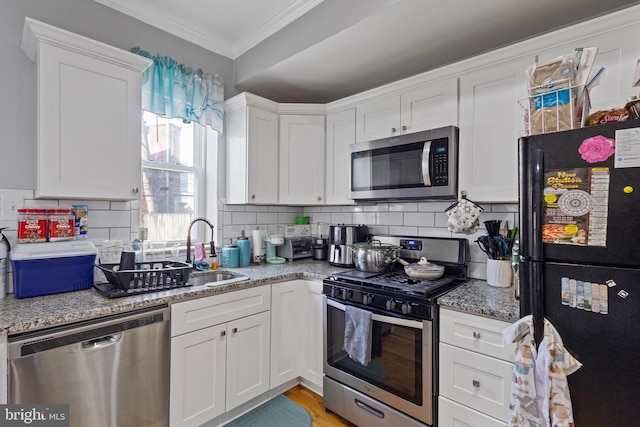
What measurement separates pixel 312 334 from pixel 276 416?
56 cm

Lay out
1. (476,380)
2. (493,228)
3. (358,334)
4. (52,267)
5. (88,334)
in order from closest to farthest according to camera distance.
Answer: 1. (88,334)
2. (476,380)
3. (52,267)
4. (358,334)
5. (493,228)

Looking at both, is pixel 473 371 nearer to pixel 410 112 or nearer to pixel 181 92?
pixel 410 112

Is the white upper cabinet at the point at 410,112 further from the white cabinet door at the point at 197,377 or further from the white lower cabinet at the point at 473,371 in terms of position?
the white cabinet door at the point at 197,377

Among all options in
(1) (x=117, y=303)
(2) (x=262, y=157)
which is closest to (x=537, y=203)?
(1) (x=117, y=303)

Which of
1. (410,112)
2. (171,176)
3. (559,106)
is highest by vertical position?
(410,112)

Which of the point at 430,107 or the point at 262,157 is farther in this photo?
the point at 262,157

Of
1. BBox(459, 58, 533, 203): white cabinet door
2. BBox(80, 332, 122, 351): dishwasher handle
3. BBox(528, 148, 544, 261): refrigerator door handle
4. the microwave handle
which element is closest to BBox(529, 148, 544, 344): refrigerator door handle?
BBox(528, 148, 544, 261): refrigerator door handle

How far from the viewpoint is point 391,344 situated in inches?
70.1

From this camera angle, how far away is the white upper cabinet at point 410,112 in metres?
2.01

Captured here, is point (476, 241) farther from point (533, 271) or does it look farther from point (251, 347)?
point (251, 347)

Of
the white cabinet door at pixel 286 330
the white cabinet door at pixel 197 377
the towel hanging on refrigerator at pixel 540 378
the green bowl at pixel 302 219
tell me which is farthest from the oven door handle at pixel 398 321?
the green bowl at pixel 302 219

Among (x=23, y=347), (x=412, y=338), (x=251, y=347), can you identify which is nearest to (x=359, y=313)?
(x=412, y=338)

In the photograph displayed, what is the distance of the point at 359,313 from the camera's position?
187cm

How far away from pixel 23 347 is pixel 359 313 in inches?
61.5
